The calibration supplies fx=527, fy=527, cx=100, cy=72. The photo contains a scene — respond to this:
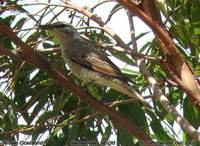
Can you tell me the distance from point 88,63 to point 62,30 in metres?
0.34

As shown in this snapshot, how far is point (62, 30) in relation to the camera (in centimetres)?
333

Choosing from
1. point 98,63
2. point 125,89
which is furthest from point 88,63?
point 125,89

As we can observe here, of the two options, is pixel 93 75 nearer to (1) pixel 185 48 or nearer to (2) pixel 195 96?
(1) pixel 185 48

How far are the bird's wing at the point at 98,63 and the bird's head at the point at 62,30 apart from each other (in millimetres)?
184

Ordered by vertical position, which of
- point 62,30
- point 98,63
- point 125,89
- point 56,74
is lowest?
point 56,74

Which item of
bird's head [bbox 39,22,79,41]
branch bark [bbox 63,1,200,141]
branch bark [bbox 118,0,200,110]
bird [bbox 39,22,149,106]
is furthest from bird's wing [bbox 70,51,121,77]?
branch bark [bbox 118,0,200,110]

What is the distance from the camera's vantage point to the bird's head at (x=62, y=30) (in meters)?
2.96

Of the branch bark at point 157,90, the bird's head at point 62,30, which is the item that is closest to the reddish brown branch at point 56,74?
the branch bark at point 157,90

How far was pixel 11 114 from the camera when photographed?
2.69 meters

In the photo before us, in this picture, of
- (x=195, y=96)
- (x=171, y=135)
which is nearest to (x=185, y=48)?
(x=171, y=135)

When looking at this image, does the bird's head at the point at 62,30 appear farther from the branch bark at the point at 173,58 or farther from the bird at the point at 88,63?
the branch bark at the point at 173,58

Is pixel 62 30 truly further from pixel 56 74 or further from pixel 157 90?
pixel 157 90

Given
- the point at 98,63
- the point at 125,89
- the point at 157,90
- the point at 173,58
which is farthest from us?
the point at 98,63

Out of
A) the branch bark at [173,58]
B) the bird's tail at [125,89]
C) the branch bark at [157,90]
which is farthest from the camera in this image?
the bird's tail at [125,89]
